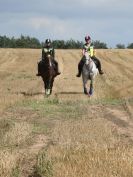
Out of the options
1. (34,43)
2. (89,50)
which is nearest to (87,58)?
(89,50)

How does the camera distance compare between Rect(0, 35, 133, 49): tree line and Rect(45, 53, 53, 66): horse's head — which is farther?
Rect(0, 35, 133, 49): tree line

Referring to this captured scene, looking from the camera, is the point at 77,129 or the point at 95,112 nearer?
the point at 77,129

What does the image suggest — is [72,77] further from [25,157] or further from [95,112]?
[25,157]

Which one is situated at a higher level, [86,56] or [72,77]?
[86,56]

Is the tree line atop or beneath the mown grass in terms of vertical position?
beneath

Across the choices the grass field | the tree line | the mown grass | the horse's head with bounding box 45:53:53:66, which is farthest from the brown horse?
the tree line

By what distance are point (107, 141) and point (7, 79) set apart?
23210mm

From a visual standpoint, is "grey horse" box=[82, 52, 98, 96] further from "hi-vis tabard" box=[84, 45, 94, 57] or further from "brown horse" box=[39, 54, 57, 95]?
"brown horse" box=[39, 54, 57, 95]

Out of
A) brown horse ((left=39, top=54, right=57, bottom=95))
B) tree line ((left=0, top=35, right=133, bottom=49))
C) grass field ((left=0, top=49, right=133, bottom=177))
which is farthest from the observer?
A: tree line ((left=0, top=35, right=133, bottom=49))

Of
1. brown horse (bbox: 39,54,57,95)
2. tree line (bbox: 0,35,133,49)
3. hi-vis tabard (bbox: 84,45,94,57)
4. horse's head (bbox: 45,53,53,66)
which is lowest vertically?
tree line (bbox: 0,35,133,49)

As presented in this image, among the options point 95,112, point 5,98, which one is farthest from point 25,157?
point 5,98

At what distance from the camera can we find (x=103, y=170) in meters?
9.36

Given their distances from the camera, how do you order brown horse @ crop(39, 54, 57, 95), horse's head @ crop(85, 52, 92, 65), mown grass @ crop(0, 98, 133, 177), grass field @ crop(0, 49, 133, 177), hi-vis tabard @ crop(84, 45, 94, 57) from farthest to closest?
1. brown horse @ crop(39, 54, 57, 95)
2. hi-vis tabard @ crop(84, 45, 94, 57)
3. horse's head @ crop(85, 52, 92, 65)
4. grass field @ crop(0, 49, 133, 177)
5. mown grass @ crop(0, 98, 133, 177)

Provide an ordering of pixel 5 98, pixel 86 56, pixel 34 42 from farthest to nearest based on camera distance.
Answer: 1. pixel 34 42
2. pixel 86 56
3. pixel 5 98
